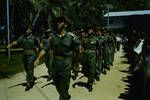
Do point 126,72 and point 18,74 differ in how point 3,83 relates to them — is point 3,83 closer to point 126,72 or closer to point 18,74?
point 18,74

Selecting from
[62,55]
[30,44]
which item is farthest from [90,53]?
[62,55]

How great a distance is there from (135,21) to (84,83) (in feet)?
60.9

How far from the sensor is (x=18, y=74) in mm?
20516

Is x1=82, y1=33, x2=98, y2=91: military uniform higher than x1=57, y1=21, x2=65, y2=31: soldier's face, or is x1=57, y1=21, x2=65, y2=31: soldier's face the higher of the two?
x1=57, y1=21, x2=65, y2=31: soldier's face

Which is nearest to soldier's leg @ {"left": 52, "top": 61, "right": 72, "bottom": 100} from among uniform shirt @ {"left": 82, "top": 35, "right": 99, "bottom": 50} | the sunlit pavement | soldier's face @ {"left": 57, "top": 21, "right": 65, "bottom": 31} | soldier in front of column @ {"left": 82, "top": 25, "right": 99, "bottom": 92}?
soldier's face @ {"left": 57, "top": 21, "right": 65, "bottom": 31}

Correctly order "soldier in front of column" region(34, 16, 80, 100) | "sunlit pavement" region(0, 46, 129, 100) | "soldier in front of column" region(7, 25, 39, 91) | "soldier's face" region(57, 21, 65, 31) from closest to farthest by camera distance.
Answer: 1. "soldier's face" region(57, 21, 65, 31)
2. "soldier in front of column" region(34, 16, 80, 100)
3. "sunlit pavement" region(0, 46, 129, 100)
4. "soldier in front of column" region(7, 25, 39, 91)

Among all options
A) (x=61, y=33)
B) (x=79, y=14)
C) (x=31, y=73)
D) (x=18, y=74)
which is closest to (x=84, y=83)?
(x=31, y=73)

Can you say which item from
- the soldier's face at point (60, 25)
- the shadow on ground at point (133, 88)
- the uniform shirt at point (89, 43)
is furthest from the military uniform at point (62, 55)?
the uniform shirt at point (89, 43)

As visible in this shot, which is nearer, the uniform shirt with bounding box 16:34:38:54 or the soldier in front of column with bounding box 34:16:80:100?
the soldier in front of column with bounding box 34:16:80:100

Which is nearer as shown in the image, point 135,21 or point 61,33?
point 61,33

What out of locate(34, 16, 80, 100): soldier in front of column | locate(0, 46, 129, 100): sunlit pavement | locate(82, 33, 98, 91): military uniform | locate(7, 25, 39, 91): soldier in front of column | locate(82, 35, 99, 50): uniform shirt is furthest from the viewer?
locate(82, 35, 99, 50): uniform shirt

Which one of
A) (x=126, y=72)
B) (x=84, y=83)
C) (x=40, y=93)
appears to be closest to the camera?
(x=40, y=93)

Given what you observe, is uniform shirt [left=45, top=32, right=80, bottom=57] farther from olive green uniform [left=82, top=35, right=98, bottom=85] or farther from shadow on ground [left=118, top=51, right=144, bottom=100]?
olive green uniform [left=82, top=35, right=98, bottom=85]

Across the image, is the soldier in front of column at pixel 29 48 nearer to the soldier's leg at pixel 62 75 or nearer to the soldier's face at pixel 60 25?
the soldier's leg at pixel 62 75
